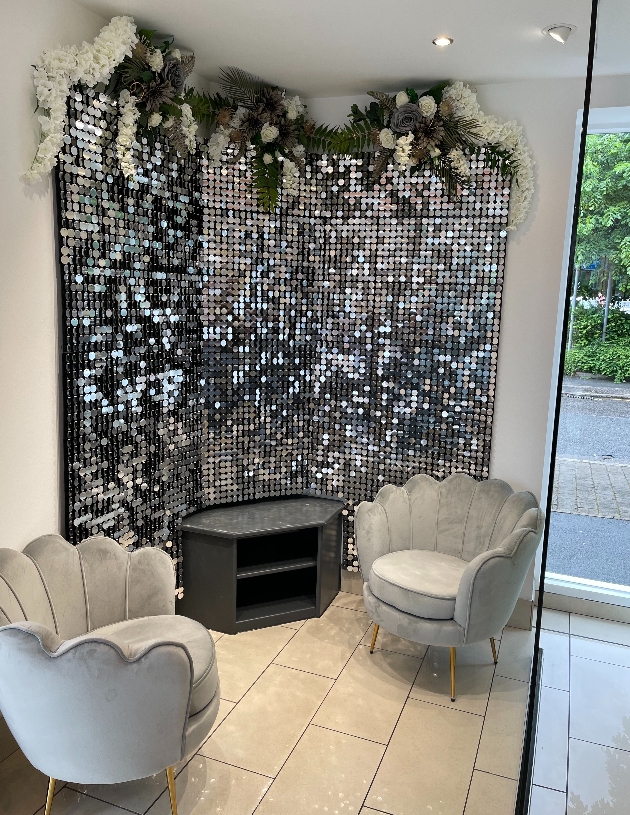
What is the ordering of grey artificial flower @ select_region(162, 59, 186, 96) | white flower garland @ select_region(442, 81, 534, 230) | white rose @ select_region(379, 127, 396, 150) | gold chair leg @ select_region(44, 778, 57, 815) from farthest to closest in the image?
white rose @ select_region(379, 127, 396, 150)
white flower garland @ select_region(442, 81, 534, 230)
grey artificial flower @ select_region(162, 59, 186, 96)
gold chair leg @ select_region(44, 778, 57, 815)

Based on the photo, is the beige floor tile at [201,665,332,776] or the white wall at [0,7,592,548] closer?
the white wall at [0,7,592,548]

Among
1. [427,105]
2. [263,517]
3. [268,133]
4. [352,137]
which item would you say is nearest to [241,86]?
[268,133]

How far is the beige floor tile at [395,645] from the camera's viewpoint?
10.9ft

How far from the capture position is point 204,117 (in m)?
3.38

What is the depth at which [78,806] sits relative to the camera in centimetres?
228

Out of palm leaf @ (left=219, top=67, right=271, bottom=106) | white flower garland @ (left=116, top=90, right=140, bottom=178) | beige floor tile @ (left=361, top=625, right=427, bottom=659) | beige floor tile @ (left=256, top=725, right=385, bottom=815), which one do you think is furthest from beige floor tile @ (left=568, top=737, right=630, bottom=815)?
palm leaf @ (left=219, top=67, right=271, bottom=106)

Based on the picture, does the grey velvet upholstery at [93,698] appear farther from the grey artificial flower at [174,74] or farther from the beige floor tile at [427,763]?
the grey artificial flower at [174,74]

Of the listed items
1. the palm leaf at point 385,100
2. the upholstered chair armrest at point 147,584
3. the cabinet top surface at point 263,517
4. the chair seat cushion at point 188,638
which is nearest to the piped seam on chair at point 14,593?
the chair seat cushion at point 188,638

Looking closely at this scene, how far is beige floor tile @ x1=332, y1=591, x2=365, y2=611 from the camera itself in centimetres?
378

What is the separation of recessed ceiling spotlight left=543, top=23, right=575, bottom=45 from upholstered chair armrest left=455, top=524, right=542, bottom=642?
80.3 inches

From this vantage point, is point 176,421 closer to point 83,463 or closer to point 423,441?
point 83,463

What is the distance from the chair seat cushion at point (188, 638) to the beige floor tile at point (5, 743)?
1.65ft

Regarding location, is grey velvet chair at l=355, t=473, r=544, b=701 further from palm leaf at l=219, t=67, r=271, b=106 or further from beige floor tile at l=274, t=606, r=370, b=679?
palm leaf at l=219, t=67, r=271, b=106

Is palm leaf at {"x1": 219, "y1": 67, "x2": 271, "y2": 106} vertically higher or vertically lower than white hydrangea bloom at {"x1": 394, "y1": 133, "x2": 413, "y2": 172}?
higher
